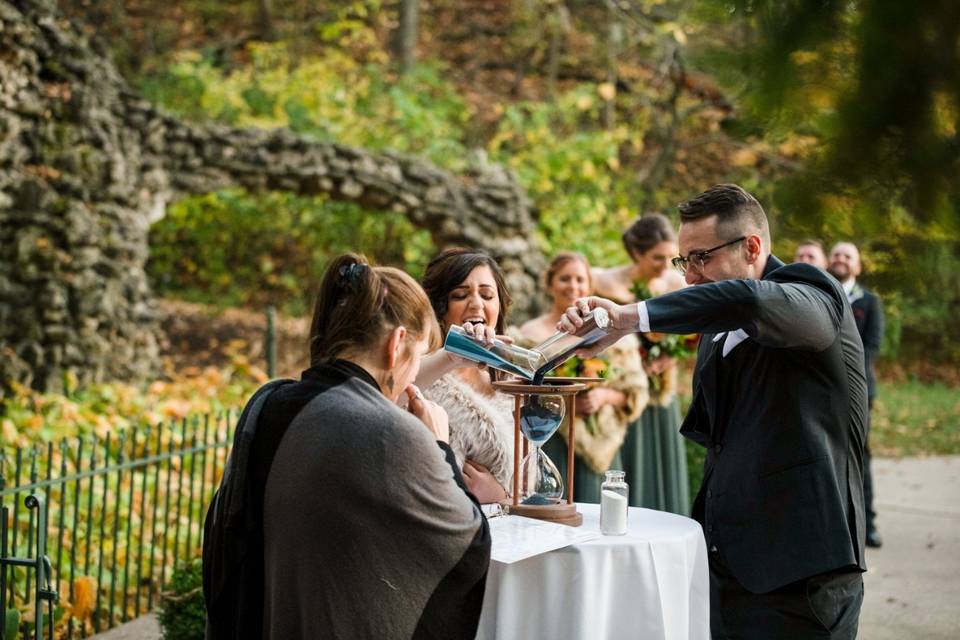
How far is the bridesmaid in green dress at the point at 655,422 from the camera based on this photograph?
5.71 m

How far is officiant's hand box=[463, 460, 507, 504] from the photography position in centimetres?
352

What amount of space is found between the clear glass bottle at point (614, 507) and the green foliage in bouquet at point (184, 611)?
75.5 inches

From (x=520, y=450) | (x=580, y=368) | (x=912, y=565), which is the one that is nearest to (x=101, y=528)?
(x=580, y=368)

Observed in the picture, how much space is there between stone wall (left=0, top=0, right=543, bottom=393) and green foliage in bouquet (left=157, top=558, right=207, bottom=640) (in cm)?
548

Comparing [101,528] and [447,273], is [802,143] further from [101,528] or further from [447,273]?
[101,528]

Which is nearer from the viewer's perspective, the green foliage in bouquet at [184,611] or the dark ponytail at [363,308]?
the dark ponytail at [363,308]

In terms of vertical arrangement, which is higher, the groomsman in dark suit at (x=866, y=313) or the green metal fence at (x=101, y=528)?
the groomsman in dark suit at (x=866, y=313)

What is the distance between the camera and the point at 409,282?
8.54 ft

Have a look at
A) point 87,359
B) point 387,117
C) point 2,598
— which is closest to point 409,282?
point 2,598

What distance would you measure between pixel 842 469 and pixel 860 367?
0.32 metres

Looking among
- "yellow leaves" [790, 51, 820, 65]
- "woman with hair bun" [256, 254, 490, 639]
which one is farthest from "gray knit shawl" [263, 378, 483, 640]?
"yellow leaves" [790, 51, 820, 65]

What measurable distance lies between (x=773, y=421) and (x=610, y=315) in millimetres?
570

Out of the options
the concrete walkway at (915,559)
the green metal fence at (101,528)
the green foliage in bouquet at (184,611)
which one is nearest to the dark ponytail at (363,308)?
the green metal fence at (101,528)

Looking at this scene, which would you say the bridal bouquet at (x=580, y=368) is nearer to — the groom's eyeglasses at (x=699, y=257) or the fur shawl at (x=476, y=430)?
the fur shawl at (x=476, y=430)
